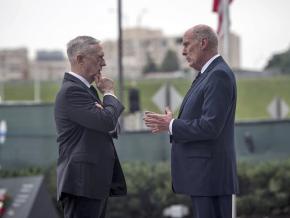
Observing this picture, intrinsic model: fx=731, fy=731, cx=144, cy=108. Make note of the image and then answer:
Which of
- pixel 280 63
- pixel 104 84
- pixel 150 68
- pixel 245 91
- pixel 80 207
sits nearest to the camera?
pixel 80 207

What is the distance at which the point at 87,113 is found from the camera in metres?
4.28

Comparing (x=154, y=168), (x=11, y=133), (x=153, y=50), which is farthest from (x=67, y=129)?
(x=153, y=50)

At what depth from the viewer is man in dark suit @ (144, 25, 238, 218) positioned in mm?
4277

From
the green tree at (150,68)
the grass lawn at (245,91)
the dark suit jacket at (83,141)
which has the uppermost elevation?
the dark suit jacket at (83,141)

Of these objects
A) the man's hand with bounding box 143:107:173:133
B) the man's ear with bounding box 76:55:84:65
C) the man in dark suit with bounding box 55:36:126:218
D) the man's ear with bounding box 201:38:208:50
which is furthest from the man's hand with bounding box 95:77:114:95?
the man's ear with bounding box 201:38:208:50

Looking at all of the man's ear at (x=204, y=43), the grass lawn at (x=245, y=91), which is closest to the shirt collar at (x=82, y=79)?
the man's ear at (x=204, y=43)

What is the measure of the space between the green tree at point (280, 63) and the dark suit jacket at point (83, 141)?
8333cm

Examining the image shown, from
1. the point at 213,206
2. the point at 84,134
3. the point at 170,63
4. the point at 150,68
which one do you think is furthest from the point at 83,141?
the point at 150,68

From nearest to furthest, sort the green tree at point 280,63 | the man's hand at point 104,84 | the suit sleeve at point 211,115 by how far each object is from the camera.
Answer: the suit sleeve at point 211,115 → the man's hand at point 104,84 → the green tree at point 280,63

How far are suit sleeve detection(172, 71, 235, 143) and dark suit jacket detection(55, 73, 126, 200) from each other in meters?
0.42

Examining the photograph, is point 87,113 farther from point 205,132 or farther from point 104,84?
point 205,132

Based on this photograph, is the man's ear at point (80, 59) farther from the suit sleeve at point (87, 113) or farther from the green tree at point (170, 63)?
the green tree at point (170, 63)

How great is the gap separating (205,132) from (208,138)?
52 millimetres

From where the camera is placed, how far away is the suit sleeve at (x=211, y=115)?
13.9 ft
